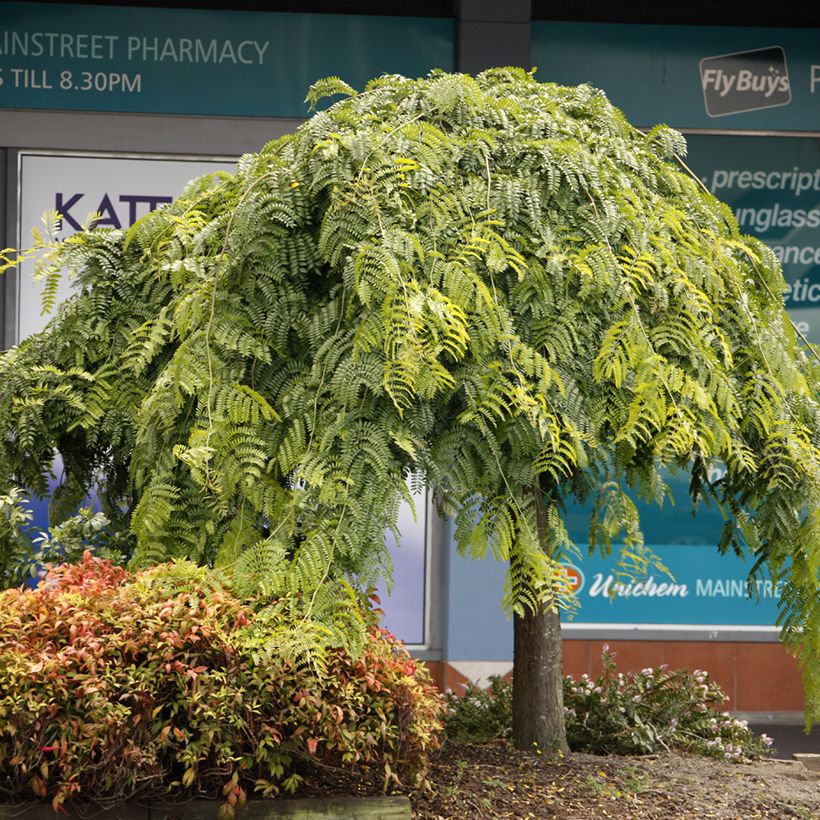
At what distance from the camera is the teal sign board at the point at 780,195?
8.71 metres

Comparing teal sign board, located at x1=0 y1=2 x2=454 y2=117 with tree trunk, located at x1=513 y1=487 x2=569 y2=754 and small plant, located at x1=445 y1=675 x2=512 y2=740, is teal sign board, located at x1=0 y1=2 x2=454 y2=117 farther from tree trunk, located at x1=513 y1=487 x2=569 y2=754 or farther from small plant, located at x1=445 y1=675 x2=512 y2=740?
tree trunk, located at x1=513 y1=487 x2=569 y2=754

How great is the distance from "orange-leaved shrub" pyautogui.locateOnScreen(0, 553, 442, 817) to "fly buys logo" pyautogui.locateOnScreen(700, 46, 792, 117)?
19.9ft

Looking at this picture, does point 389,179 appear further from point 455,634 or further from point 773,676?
point 773,676

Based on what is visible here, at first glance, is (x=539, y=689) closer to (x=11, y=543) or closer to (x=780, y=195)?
(x=11, y=543)

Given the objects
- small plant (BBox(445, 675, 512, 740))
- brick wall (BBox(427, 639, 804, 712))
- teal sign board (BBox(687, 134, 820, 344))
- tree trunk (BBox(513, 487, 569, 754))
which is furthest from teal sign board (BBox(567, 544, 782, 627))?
tree trunk (BBox(513, 487, 569, 754))

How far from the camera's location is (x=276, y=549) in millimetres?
3570

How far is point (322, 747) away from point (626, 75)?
608cm

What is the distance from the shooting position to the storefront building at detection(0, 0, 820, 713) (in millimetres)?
8094

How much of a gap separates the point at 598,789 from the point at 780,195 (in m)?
5.62

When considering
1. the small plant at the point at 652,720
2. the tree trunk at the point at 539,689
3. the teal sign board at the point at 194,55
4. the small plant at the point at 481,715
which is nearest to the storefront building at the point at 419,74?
the teal sign board at the point at 194,55

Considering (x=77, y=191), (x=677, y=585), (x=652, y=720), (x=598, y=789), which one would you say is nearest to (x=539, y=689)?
(x=598, y=789)

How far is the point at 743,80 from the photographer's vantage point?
27.9 ft

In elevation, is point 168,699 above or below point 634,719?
above

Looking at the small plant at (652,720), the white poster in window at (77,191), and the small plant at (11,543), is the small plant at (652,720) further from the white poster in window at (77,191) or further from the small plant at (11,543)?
the white poster in window at (77,191)
